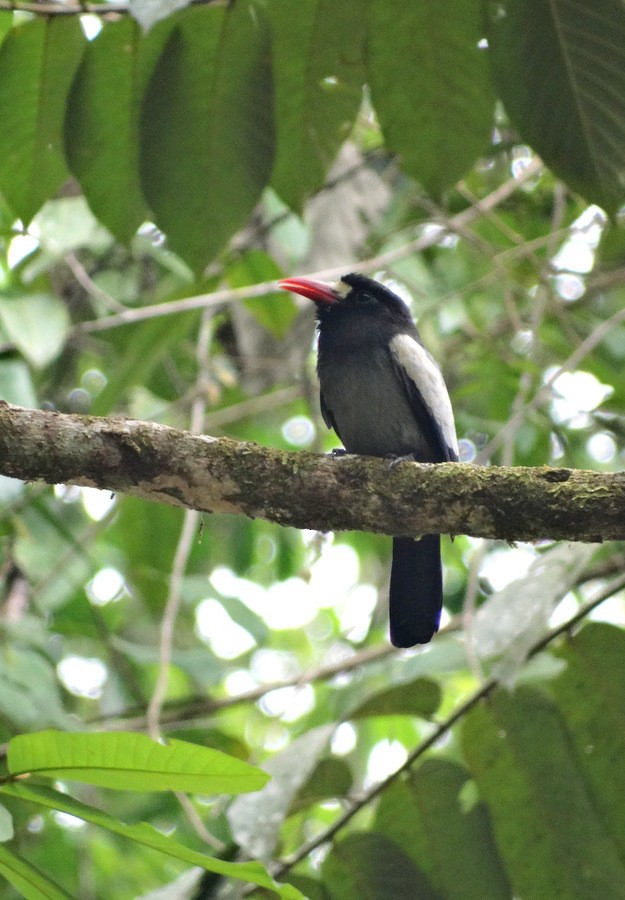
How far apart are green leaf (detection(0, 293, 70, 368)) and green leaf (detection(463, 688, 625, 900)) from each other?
1.85 meters

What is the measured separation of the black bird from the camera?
3.73 m

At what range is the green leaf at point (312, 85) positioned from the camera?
278 centimetres

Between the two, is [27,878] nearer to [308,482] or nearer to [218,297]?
[308,482]

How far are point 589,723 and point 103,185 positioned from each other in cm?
198

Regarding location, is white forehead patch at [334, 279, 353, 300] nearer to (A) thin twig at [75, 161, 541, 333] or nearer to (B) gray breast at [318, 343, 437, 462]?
(A) thin twig at [75, 161, 541, 333]

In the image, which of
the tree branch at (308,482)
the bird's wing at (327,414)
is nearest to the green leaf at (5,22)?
the tree branch at (308,482)

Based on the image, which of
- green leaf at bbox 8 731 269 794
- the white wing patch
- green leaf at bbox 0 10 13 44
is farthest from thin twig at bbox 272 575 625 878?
green leaf at bbox 0 10 13 44

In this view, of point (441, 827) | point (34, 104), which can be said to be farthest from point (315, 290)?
point (441, 827)

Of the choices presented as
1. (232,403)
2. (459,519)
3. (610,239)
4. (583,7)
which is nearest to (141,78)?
(583,7)

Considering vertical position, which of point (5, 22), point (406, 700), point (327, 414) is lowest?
→ point (406, 700)

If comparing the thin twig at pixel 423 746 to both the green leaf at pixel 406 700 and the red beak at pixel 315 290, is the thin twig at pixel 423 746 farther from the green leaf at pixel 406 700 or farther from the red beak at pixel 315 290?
the red beak at pixel 315 290

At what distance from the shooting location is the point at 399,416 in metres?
3.81

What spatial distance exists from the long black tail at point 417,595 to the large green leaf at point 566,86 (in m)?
1.45

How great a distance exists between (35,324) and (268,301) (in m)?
1.48
